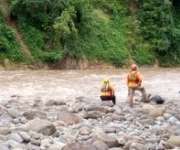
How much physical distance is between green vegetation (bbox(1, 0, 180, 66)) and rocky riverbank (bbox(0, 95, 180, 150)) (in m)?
15.0

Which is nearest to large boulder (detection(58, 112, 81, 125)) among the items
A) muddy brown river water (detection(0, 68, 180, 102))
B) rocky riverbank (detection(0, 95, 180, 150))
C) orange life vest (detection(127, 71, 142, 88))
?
rocky riverbank (detection(0, 95, 180, 150))

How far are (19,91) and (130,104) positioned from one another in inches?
231

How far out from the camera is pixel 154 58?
38562 millimetres

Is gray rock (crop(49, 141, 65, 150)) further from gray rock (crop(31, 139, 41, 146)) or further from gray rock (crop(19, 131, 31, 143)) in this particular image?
gray rock (crop(19, 131, 31, 143))

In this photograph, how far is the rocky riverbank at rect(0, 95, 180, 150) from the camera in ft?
38.1

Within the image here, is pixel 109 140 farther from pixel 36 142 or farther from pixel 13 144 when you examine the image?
pixel 13 144

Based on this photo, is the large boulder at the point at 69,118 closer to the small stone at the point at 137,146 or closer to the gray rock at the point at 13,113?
the gray rock at the point at 13,113

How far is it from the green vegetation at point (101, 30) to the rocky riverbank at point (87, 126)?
14972 millimetres

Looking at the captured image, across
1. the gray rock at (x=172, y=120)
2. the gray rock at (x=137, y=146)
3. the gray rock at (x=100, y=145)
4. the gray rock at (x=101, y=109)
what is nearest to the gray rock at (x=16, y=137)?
the gray rock at (x=100, y=145)

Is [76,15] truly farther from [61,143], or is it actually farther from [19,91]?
[61,143]

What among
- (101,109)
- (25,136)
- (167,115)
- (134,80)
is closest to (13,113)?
(101,109)

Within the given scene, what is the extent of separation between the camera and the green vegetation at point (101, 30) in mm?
33188

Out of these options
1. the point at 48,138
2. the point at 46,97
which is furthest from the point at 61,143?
the point at 46,97

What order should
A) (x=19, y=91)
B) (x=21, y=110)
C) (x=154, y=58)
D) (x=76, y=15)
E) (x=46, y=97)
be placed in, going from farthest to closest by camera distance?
(x=154, y=58) < (x=76, y=15) < (x=19, y=91) < (x=46, y=97) < (x=21, y=110)
